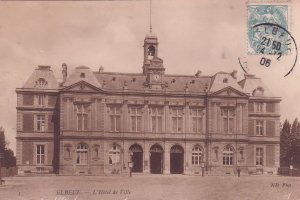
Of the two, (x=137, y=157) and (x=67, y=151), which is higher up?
(x=67, y=151)

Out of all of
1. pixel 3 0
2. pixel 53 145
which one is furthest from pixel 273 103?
pixel 3 0

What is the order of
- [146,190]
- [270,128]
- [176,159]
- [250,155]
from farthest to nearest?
[270,128] < [250,155] < [176,159] < [146,190]

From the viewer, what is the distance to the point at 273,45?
97.4 ft

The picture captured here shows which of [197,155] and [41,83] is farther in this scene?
[197,155]

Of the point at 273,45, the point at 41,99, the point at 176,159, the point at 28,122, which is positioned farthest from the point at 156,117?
the point at 273,45

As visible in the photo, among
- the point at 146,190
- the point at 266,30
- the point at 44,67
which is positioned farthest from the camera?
the point at 44,67

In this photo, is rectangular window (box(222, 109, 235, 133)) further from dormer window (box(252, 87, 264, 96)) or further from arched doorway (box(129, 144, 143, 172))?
arched doorway (box(129, 144, 143, 172))

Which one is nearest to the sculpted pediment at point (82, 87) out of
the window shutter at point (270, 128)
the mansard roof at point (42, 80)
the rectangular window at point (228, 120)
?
the mansard roof at point (42, 80)

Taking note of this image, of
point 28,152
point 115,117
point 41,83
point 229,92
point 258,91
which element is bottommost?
point 28,152

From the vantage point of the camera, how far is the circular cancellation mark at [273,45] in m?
29.4

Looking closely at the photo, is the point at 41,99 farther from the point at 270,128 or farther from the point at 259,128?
the point at 270,128

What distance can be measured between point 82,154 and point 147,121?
550 centimetres

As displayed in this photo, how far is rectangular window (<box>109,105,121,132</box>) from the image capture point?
4397 cm

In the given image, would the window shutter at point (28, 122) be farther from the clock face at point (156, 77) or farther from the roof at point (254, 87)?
the roof at point (254, 87)
